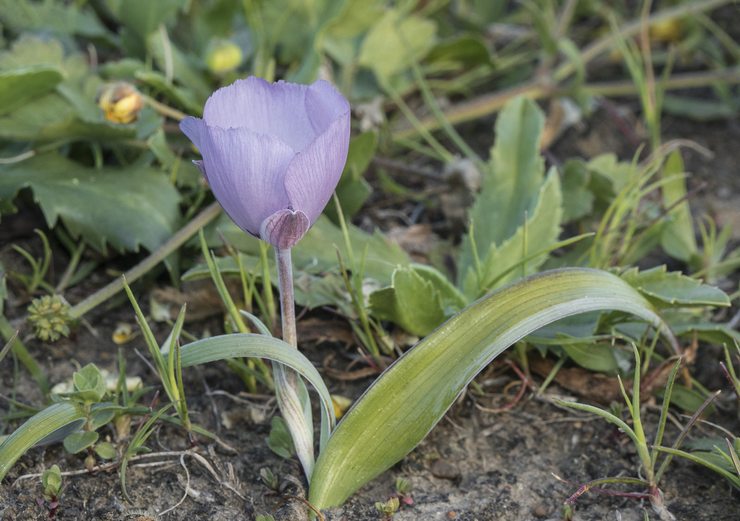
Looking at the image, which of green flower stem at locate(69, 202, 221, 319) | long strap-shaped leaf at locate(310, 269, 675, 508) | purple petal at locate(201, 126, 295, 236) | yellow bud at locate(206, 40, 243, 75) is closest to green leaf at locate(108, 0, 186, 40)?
yellow bud at locate(206, 40, 243, 75)

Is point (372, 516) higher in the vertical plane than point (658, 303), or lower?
lower

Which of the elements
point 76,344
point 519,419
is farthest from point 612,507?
point 76,344

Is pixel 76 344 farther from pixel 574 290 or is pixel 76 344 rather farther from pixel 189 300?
pixel 574 290

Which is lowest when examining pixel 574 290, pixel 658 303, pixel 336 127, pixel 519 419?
pixel 519 419

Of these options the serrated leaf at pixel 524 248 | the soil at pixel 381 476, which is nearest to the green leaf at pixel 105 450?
the soil at pixel 381 476

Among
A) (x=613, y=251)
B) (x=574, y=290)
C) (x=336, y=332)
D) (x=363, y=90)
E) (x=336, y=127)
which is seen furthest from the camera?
(x=363, y=90)

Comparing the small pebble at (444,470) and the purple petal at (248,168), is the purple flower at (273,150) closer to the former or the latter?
the purple petal at (248,168)
